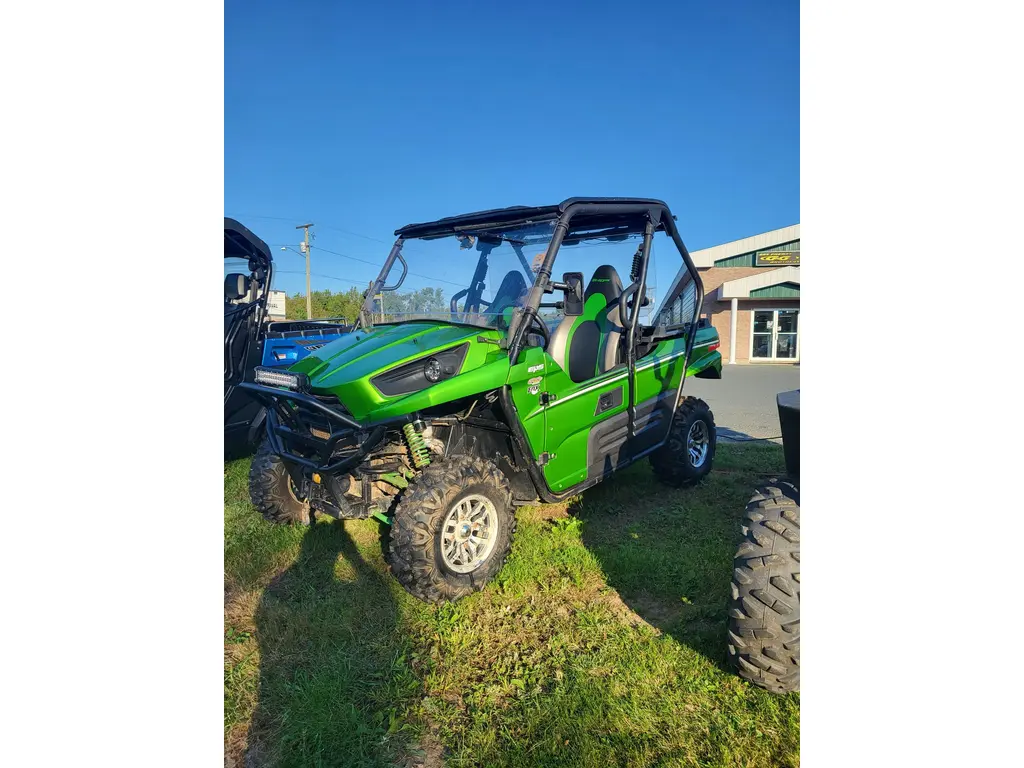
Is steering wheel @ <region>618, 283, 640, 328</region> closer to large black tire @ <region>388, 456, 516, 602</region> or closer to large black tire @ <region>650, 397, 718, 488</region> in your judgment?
large black tire @ <region>650, 397, 718, 488</region>

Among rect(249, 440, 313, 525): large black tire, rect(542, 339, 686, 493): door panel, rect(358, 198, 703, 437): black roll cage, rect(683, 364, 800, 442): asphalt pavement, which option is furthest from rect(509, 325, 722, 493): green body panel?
rect(249, 440, 313, 525): large black tire

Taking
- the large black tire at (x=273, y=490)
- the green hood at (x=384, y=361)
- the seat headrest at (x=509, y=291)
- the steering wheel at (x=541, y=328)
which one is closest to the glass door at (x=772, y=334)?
the seat headrest at (x=509, y=291)

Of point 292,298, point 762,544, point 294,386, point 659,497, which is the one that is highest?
point 292,298

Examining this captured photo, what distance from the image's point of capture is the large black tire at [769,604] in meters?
2.24

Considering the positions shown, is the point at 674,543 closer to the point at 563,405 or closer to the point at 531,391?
the point at 563,405

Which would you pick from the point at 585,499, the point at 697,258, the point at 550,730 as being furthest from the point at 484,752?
the point at 697,258

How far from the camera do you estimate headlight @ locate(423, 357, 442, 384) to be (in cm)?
326

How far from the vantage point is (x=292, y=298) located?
25828mm

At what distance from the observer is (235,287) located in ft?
18.6

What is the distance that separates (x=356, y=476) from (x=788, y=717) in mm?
2276

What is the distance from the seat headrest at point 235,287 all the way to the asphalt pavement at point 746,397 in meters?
4.85

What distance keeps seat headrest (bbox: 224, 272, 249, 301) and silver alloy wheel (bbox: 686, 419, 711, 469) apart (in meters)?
4.25

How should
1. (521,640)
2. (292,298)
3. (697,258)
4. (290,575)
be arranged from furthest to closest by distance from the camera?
(292,298)
(697,258)
(290,575)
(521,640)
